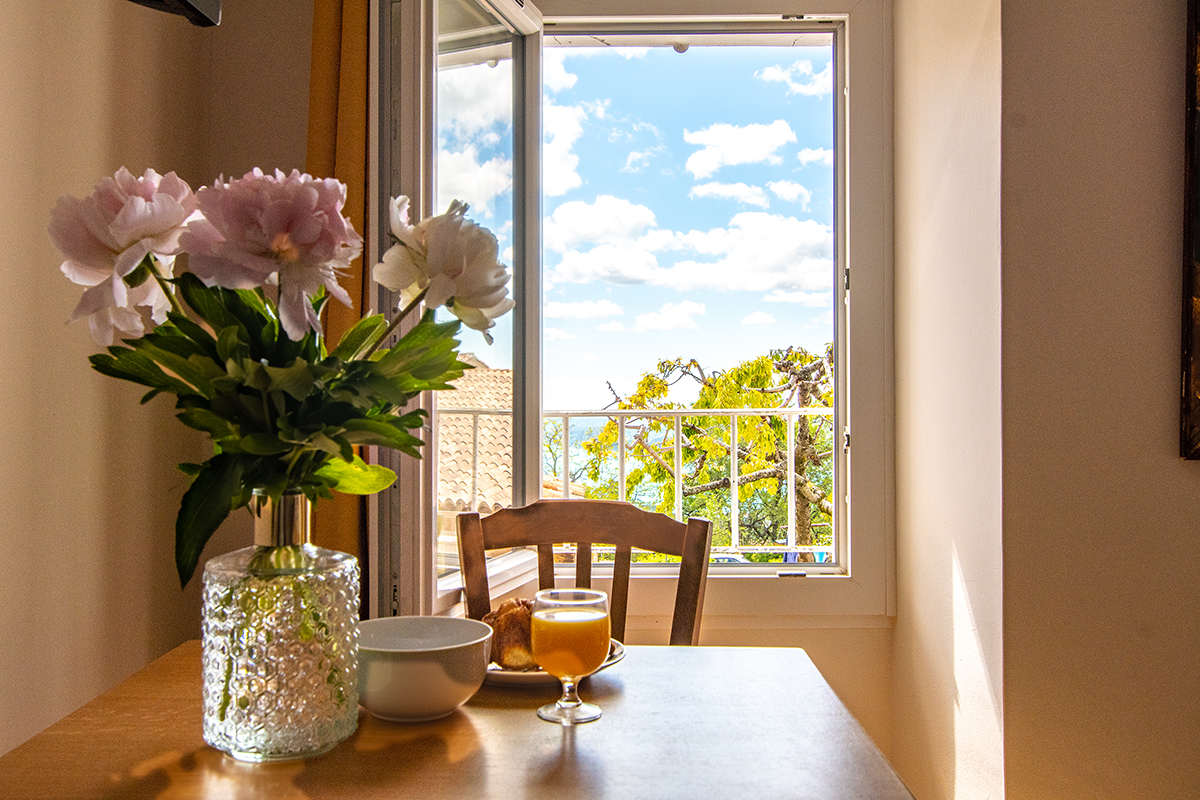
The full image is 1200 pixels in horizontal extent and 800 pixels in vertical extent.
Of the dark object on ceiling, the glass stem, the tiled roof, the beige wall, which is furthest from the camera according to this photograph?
the tiled roof

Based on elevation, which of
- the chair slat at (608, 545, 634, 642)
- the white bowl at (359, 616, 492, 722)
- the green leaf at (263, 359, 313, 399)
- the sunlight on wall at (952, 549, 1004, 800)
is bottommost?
the sunlight on wall at (952, 549, 1004, 800)

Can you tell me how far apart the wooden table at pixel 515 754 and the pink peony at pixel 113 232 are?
42cm

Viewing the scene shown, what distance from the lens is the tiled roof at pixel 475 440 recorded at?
193 centimetres

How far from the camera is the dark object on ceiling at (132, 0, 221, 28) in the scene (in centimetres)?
88

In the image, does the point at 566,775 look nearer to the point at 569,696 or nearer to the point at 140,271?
the point at 569,696

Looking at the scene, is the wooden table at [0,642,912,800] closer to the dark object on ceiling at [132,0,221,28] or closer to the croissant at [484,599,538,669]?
the croissant at [484,599,538,669]

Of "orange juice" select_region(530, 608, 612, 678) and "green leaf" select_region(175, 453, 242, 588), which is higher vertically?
"green leaf" select_region(175, 453, 242, 588)

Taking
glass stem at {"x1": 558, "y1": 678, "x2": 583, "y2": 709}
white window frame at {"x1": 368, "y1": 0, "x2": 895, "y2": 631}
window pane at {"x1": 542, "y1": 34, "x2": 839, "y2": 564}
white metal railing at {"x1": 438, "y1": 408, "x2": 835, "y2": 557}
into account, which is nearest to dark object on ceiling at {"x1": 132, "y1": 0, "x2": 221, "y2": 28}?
glass stem at {"x1": 558, "y1": 678, "x2": 583, "y2": 709}

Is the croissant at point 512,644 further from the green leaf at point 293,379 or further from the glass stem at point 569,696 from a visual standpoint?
the green leaf at point 293,379

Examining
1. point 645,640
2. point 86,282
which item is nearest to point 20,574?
point 86,282

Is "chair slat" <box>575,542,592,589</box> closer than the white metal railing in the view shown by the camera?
Yes

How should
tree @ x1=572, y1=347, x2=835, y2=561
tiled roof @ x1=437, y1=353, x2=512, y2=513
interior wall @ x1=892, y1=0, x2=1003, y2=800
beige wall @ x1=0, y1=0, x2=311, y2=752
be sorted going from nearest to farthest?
beige wall @ x1=0, y1=0, x2=311, y2=752 < interior wall @ x1=892, y1=0, x2=1003, y2=800 < tiled roof @ x1=437, y1=353, x2=512, y2=513 < tree @ x1=572, y1=347, x2=835, y2=561

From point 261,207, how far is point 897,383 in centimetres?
202

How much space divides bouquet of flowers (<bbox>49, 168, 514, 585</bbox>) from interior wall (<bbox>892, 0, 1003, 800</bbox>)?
1.35 m
